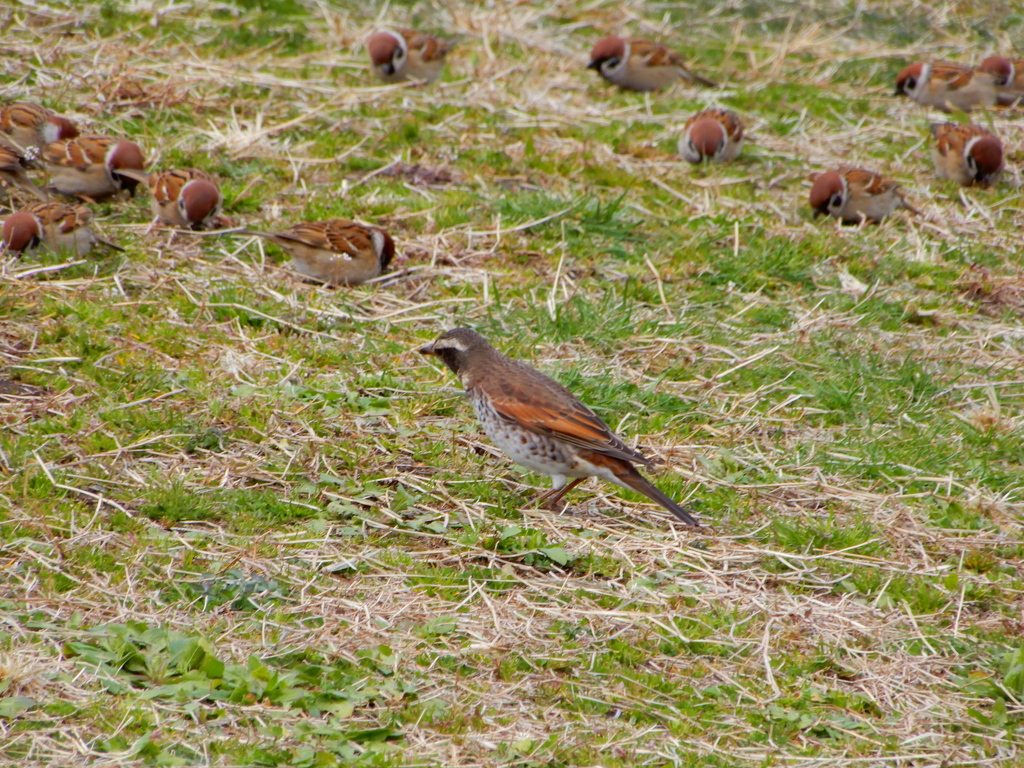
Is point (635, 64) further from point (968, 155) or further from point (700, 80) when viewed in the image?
point (968, 155)

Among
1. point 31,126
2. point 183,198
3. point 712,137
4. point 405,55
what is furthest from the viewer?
point 405,55

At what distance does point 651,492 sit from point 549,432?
65cm

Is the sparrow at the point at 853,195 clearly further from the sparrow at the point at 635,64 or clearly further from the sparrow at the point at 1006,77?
the sparrow at the point at 1006,77

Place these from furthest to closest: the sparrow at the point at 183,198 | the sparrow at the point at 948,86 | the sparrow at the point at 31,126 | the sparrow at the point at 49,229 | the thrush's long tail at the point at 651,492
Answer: the sparrow at the point at 948,86 → the sparrow at the point at 31,126 → the sparrow at the point at 183,198 → the sparrow at the point at 49,229 → the thrush's long tail at the point at 651,492

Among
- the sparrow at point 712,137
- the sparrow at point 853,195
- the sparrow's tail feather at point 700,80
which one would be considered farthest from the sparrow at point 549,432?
the sparrow's tail feather at point 700,80

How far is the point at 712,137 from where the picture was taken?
10758mm

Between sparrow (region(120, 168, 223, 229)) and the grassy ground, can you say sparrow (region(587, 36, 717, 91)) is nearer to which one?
the grassy ground

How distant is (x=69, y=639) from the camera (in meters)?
4.64

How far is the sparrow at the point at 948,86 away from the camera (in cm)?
1288

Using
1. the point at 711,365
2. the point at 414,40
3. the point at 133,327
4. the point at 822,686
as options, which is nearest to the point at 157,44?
the point at 414,40

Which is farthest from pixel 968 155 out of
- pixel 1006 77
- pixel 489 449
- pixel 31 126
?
pixel 31 126

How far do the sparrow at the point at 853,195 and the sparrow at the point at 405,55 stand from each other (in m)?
4.39

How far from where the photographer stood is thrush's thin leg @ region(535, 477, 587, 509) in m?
6.32

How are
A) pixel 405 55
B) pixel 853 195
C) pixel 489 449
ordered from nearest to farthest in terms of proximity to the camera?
pixel 489 449 → pixel 853 195 → pixel 405 55
